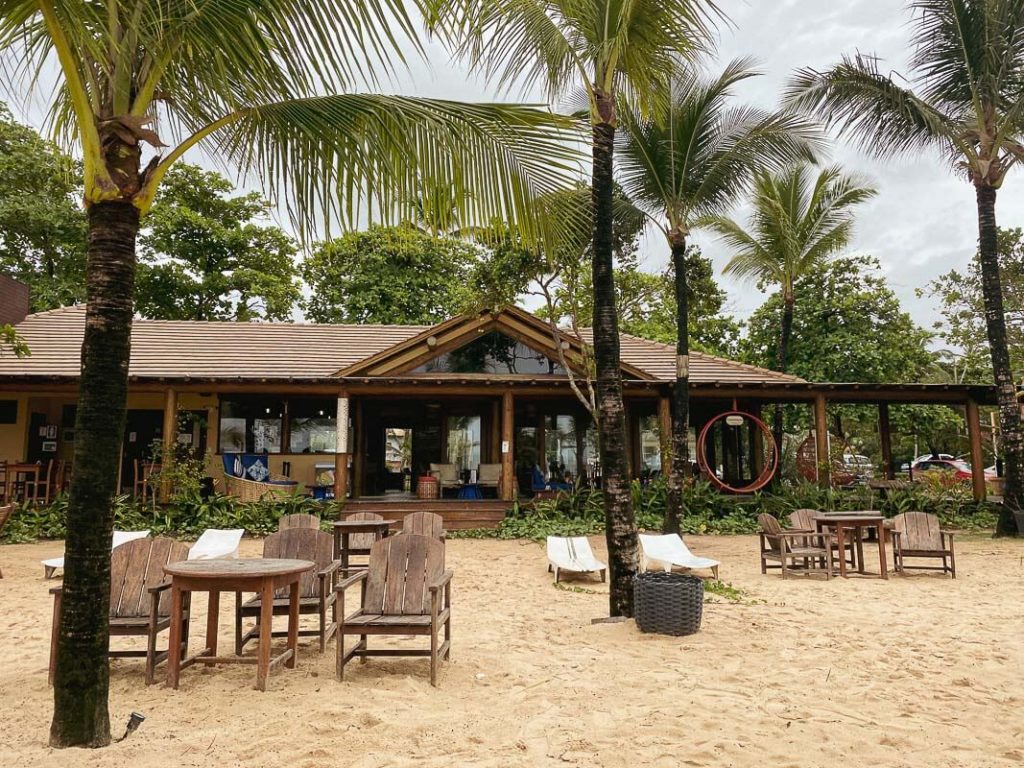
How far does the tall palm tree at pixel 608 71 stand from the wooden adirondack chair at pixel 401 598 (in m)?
1.99

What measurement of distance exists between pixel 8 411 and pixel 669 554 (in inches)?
605

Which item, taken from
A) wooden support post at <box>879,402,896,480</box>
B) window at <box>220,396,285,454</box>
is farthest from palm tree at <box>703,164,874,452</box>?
window at <box>220,396,285,454</box>

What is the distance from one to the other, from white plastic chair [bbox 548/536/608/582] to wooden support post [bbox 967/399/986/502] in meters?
11.1

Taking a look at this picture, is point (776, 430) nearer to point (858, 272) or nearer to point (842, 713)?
point (858, 272)

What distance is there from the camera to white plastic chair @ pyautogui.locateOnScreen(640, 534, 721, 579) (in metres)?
8.59

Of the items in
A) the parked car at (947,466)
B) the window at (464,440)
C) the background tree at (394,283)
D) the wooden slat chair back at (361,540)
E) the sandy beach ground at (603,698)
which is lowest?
the sandy beach ground at (603,698)

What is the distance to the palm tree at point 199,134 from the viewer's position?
10.2 ft

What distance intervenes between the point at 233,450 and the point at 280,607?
12.3m

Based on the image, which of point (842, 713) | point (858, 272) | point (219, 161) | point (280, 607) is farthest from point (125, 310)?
point (858, 272)

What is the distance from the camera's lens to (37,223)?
907 inches

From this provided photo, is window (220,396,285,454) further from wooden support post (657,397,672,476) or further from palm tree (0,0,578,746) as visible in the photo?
palm tree (0,0,578,746)

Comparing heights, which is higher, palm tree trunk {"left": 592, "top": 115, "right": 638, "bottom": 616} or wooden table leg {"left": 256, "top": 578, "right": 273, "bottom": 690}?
palm tree trunk {"left": 592, "top": 115, "right": 638, "bottom": 616}

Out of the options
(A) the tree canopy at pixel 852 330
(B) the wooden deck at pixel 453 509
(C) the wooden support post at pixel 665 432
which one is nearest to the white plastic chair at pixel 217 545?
(B) the wooden deck at pixel 453 509

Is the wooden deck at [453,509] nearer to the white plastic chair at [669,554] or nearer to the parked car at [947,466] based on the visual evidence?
the white plastic chair at [669,554]
